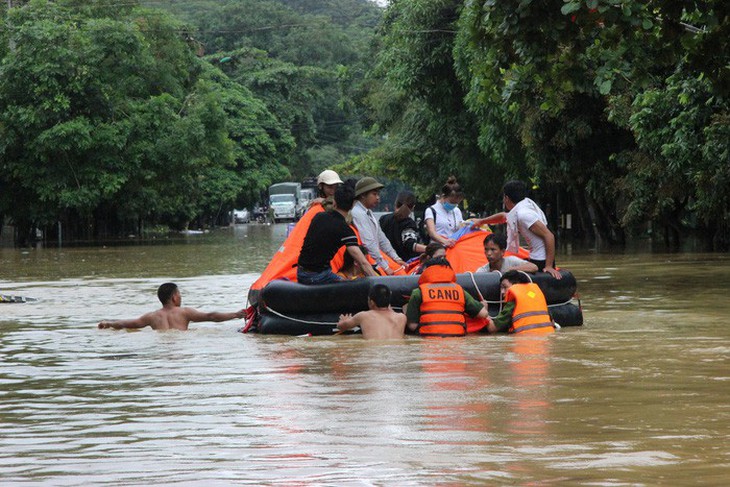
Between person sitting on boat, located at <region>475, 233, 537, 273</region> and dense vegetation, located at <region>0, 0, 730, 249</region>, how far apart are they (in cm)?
209

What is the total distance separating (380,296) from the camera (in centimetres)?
1383

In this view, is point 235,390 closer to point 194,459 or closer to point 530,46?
point 194,459

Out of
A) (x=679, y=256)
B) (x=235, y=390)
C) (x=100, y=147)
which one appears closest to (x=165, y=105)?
(x=100, y=147)

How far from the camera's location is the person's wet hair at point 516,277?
557 inches

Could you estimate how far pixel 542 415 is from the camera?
336 inches

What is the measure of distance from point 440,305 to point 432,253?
1045mm

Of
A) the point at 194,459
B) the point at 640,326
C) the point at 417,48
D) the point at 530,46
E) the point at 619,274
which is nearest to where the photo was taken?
the point at 194,459

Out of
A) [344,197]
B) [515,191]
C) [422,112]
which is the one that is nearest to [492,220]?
[515,191]

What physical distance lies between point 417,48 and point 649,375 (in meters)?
34.0

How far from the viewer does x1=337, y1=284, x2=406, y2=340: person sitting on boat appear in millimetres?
13797

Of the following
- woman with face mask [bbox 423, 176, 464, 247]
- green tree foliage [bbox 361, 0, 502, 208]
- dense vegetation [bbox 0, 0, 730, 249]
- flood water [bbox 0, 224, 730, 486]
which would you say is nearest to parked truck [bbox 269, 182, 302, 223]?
dense vegetation [bbox 0, 0, 730, 249]

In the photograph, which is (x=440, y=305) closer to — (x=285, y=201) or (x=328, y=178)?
(x=328, y=178)

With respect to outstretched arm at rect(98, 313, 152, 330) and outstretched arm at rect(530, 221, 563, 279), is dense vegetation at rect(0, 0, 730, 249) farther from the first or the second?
outstretched arm at rect(98, 313, 152, 330)

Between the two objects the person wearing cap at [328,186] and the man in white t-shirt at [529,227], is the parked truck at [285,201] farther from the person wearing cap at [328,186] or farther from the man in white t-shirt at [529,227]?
the man in white t-shirt at [529,227]
